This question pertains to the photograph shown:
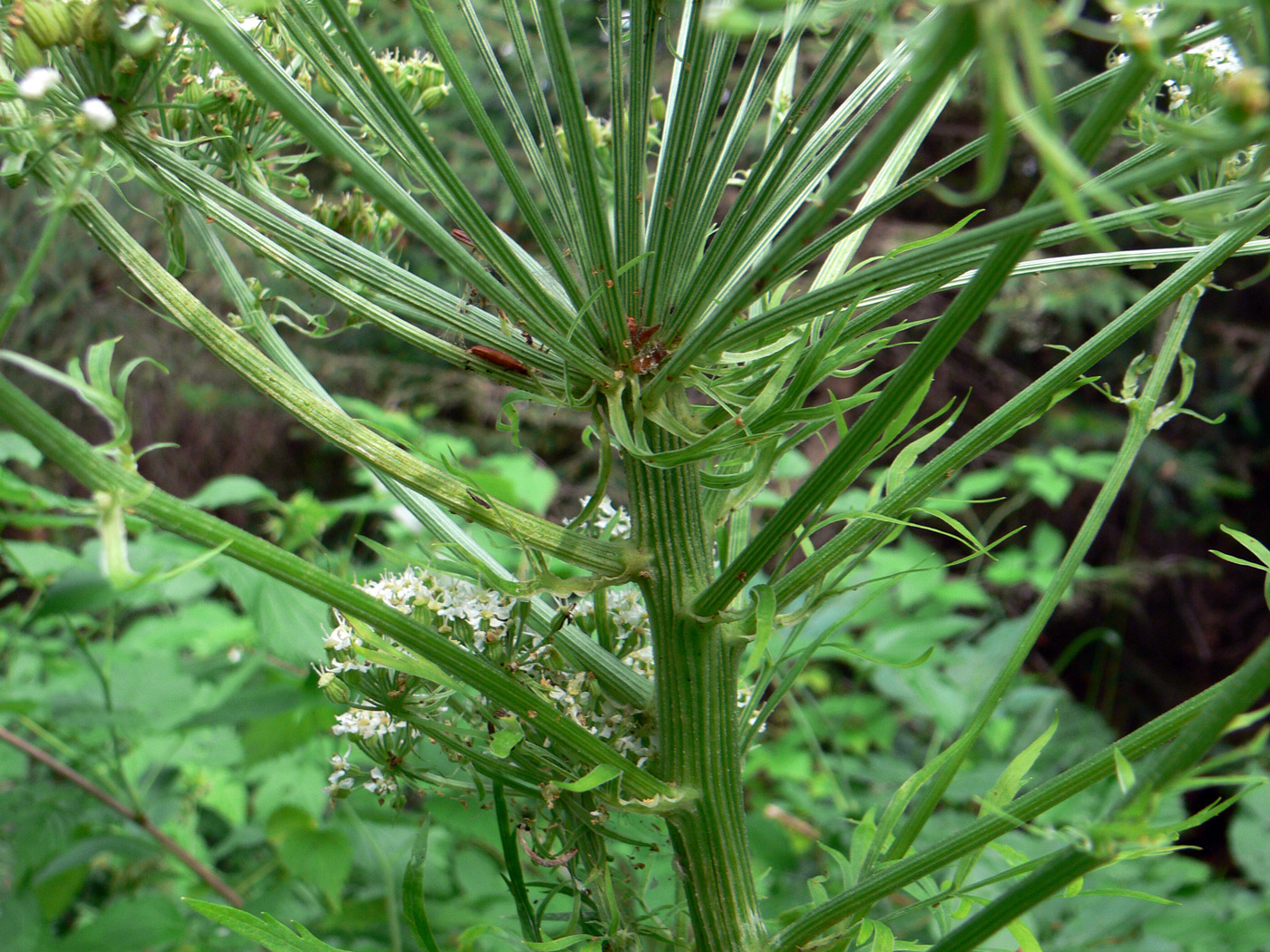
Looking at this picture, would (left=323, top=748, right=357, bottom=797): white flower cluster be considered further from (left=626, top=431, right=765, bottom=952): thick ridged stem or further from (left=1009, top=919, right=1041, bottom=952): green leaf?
(left=1009, top=919, right=1041, bottom=952): green leaf

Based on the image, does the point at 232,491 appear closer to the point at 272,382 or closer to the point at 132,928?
the point at 132,928

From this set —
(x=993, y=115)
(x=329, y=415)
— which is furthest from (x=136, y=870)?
(x=993, y=115)

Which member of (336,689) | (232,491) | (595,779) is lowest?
(595,779)

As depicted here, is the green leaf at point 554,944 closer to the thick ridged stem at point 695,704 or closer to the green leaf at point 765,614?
the thick ridged stem at point 695,704

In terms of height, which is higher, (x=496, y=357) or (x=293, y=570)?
(x=496, y=357)

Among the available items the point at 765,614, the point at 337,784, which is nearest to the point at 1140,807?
the point at 765,614

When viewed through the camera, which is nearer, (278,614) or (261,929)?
(261,929)

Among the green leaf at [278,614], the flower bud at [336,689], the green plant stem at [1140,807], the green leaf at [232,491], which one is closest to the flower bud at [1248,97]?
the green plant stem at [1140,807]
